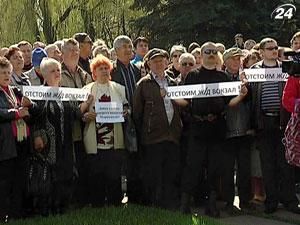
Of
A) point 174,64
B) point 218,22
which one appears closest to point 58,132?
point 174,64

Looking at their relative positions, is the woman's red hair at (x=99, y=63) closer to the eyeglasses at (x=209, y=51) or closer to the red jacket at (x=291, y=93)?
the eyeglasses at (x=209, y=51)

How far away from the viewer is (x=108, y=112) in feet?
26.0

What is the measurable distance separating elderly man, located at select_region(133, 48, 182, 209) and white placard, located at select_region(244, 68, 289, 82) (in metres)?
1.00

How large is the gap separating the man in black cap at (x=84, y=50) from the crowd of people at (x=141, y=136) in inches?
0.5

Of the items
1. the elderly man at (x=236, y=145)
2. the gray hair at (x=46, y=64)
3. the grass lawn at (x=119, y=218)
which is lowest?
the grass lawn at (x=119, y=218)

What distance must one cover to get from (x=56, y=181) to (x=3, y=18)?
17.7 meters

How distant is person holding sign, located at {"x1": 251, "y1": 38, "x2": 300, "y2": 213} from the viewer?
835 cm

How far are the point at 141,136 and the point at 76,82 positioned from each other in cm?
103

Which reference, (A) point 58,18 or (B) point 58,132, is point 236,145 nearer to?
(B) point 58,132

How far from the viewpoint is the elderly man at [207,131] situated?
8.12 meters

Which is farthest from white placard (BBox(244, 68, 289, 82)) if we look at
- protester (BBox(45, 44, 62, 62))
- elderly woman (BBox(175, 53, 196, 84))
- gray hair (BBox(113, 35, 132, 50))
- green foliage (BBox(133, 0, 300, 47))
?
green foliage (BBox(133, 0, 300, 47))

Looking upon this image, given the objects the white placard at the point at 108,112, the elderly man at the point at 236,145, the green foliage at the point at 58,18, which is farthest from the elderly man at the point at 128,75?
the green foliage at the point at 58,18

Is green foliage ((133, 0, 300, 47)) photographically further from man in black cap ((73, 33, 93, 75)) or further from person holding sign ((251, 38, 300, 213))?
man in black cap ((73, 33, 93, 75))

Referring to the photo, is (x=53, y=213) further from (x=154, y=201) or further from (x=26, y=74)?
(x=26, y=74)
